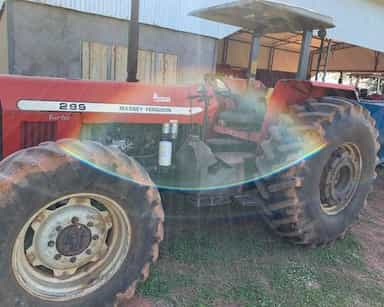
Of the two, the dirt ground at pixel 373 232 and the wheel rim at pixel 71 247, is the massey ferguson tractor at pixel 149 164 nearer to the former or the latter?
the wheel rim at pixel 71 247

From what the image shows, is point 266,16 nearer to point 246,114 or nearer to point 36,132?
point 246,114

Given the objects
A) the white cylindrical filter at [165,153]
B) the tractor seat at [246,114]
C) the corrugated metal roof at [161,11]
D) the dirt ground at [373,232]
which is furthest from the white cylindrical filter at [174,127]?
the corrugated metal roof at [161,11]

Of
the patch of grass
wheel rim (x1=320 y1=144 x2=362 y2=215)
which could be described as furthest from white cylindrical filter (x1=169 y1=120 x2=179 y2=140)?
wheel rim (x1=320 y1=144 x2=362 y2=215)

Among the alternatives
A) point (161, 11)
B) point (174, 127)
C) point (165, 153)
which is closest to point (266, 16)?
point (174, 127)

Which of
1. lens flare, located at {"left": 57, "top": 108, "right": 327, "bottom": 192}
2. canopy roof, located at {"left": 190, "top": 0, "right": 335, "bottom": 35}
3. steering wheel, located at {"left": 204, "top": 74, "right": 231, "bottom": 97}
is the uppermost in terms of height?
canopy roof, located at {"left": 190, "top": 0, "right": 335, "bottom": 35}

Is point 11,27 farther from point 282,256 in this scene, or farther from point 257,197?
point 282,256

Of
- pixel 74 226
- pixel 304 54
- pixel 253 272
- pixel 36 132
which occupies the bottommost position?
pixel 253 272

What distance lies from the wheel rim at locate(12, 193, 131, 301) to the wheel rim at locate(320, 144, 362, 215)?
1.85 metres

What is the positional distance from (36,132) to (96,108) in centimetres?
45

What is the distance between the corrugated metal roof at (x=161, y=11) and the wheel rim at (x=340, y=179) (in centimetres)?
499

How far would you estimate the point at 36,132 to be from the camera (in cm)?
259

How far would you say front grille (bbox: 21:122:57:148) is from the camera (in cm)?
254

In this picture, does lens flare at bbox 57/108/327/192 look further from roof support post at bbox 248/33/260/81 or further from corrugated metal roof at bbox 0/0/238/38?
corrugated metal roof at bbox 0/0/238/38

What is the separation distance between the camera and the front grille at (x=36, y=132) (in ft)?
8.33
